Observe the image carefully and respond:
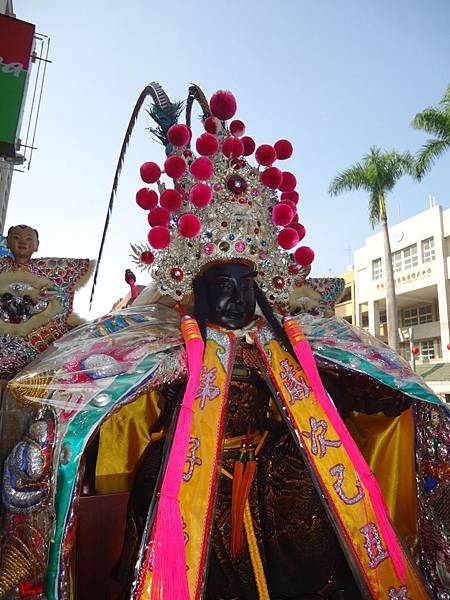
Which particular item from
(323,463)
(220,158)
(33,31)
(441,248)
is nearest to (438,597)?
(323,463)

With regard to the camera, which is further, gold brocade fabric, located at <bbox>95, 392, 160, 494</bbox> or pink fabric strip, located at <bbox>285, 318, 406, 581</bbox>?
gold brocade fabric, located at <bbox>95, 392, 160, 494</bbox>

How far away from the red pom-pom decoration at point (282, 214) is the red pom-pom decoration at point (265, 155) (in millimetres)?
337

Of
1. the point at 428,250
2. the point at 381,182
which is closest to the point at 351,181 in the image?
the point at 381,182

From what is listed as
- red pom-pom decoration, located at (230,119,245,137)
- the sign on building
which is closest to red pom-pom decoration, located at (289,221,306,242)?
red pom-pom decoration, located at (230,119,245,137)

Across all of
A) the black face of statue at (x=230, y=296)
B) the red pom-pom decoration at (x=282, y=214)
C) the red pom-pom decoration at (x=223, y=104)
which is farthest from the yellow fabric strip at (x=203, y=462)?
the red pom-pom decoration at (x=223, y=104)

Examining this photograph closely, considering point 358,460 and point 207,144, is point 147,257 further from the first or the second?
point 358,460

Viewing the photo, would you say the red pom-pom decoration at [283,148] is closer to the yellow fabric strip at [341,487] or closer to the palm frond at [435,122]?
the yellow fabric strip at [341,487]

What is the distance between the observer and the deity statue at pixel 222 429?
1951mm

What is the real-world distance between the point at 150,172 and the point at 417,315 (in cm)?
2561

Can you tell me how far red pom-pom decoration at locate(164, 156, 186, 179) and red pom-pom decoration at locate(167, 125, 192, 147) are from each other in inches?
3.9

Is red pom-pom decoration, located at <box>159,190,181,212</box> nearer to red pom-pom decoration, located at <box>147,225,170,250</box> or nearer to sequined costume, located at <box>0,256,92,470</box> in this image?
red pom-pom decoration, located at <box>147,225,170,250</box>

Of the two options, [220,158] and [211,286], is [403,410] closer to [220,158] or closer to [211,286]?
[211,286]

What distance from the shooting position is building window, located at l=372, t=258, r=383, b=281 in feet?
80.3

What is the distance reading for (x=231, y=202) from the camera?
2854mm
